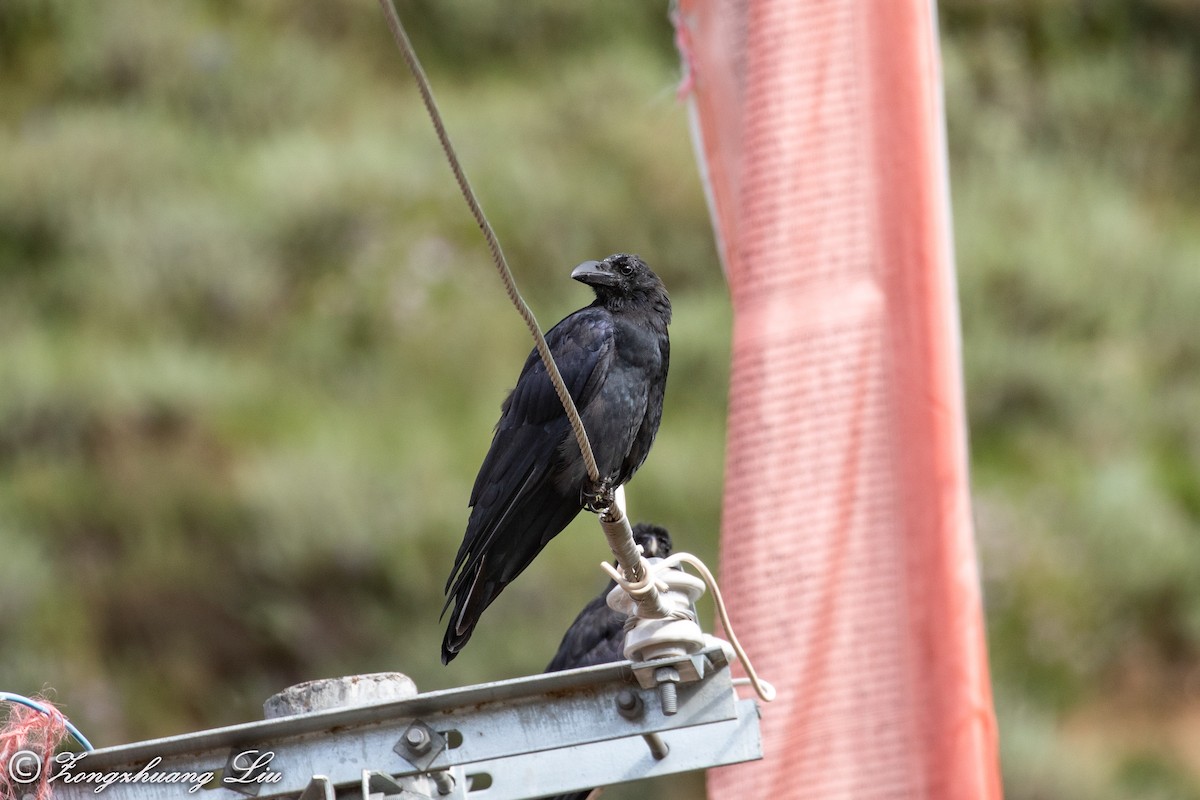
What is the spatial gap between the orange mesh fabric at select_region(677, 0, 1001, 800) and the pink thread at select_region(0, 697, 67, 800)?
74.3 inches

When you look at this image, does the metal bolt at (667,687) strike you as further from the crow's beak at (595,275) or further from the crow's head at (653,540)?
the crow's head at (653,540)

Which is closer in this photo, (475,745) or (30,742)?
(475,745)

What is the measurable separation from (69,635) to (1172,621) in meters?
9.85

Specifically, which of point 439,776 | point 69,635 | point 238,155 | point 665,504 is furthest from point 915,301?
point 238,155

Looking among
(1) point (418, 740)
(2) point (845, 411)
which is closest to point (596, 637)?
(2) point (845, 411)

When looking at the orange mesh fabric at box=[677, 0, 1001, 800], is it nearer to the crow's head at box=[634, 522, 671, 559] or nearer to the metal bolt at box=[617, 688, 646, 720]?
the metal bolt at box=[617, 688, 646, 720]

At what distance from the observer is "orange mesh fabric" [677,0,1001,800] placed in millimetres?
4508

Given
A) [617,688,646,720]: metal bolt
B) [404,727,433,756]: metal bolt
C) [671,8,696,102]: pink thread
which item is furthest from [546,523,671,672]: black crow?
[404,727,433,756]: metal bolt

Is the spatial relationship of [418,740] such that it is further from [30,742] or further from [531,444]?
[531,444]

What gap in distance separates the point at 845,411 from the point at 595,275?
939 mm

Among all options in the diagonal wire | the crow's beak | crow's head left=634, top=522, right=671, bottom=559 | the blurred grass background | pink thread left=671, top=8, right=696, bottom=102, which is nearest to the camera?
the diagonal wire

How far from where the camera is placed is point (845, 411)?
16.0ft

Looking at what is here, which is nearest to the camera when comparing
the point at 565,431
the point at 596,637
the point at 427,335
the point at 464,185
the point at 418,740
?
the point at 464,185
